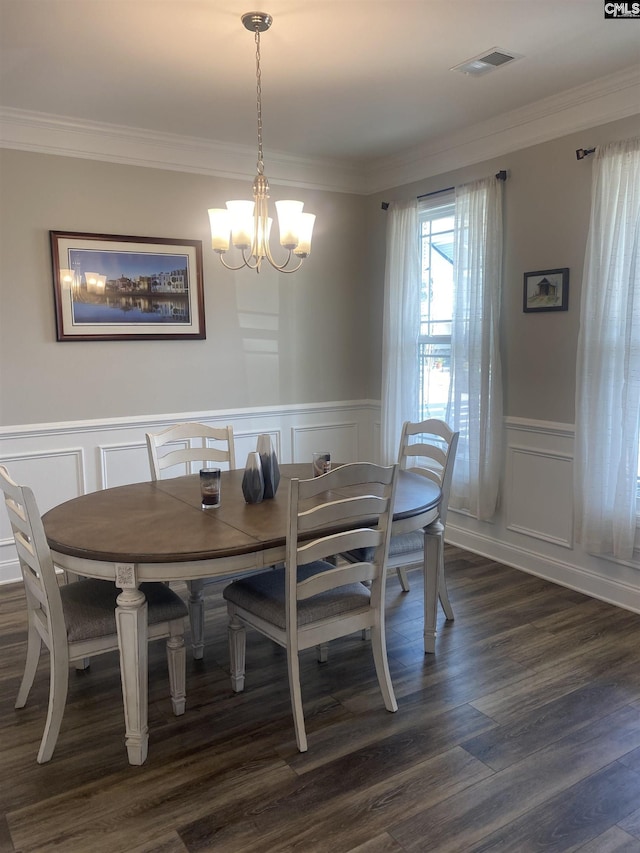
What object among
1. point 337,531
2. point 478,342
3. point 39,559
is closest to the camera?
point 39,559

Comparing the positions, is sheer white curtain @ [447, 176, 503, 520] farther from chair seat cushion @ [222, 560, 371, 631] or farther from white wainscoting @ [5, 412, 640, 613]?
chair seat cushion @ [222, 560, 371, 631]

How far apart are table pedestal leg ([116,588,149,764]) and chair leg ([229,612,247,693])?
0.45 metres

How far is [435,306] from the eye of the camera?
14.6 ft

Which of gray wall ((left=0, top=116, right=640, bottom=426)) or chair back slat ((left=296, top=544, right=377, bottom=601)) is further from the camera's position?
gray wall ((left=0, top=116, right=640, bottom=426))

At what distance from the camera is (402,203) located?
452 centimetres

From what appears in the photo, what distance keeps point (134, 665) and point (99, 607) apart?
0.28m

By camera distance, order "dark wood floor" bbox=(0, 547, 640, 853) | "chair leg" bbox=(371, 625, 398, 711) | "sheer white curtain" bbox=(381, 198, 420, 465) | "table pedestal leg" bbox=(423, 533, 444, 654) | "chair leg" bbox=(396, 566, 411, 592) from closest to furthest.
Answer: "dark wood floor" bbox=(0, 547, 640, 853) → "chair leg" bbox=(371, 625, 398, 711) → "table pedestal leg" bbox=(423, 533, 444, 654) → "chair leg" bbox=(396, 566, 411, 592) → "sheer white curtain" bbox=(381, 198, 420, 465)

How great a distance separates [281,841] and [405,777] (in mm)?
474

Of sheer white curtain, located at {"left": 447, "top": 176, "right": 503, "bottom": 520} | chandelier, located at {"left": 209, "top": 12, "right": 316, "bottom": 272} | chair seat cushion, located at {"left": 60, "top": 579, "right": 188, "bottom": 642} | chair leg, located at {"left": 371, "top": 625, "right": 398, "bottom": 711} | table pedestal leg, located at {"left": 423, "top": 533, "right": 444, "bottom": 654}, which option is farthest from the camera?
sheer white curtain, located at {"left": 447, "top": 176, "right": 503, "bottom": 520}

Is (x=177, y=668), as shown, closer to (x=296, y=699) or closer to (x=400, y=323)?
(x=296, y=699)

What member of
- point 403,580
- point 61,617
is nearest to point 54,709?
point 61,617

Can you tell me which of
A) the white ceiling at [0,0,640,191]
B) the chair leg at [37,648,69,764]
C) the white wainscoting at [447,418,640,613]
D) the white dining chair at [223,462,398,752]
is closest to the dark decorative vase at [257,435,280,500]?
the white dining chair at [223,462,398,752]

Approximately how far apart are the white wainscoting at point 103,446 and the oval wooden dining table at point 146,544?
1311 millimetres

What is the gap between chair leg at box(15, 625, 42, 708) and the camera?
2449 mm
